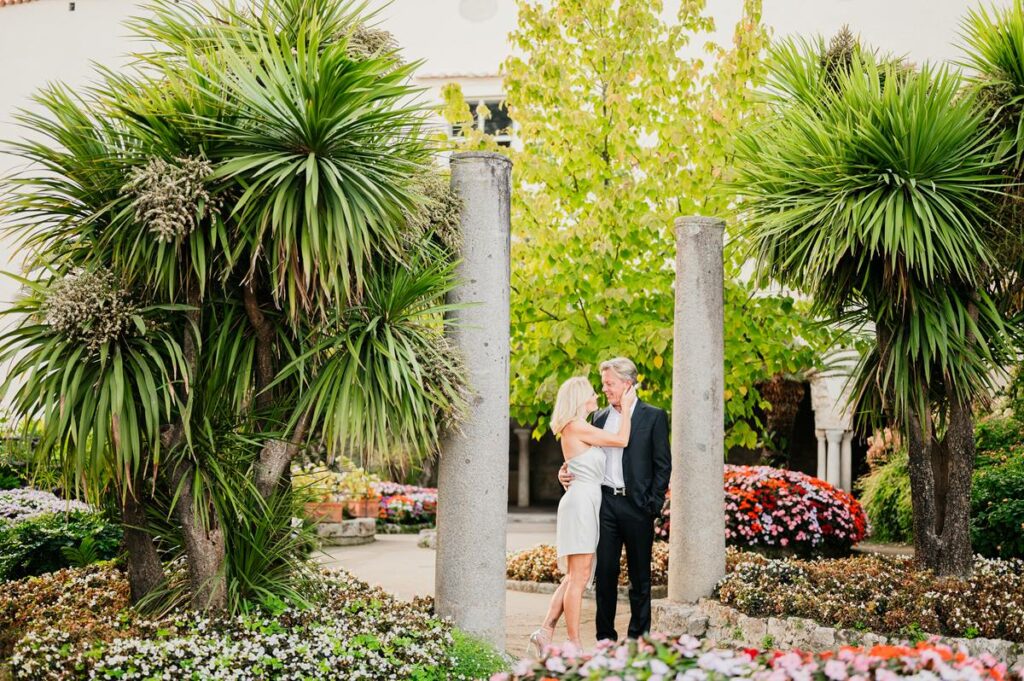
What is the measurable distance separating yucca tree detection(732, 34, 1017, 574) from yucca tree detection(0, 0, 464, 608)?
2.79m

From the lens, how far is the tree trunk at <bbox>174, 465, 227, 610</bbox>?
227 inches

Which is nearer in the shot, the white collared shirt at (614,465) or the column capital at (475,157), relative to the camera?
the column capital at (475,157)

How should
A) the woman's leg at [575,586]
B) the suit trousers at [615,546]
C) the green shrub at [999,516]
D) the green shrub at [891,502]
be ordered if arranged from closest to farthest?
the woman's leg at [575,586], the suit trousers at [615,546], the green shrub at [999,516], the green shrub at [891,502]

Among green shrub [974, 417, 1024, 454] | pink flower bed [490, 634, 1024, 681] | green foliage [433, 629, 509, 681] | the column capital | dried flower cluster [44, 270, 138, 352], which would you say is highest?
the column capital

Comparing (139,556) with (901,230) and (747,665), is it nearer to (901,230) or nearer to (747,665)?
(747,665)

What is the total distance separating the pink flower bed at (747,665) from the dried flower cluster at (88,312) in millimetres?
3075

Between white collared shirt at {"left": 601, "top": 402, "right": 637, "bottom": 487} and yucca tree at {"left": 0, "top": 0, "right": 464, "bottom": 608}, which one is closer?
yucca tree at {"left": 0, "top": 0, "right": 464, "bottom": 608}

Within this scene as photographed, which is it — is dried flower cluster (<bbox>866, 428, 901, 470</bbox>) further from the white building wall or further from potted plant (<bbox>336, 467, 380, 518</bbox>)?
potted plant (<bbox>336, 467, 380, 518</bbox>)

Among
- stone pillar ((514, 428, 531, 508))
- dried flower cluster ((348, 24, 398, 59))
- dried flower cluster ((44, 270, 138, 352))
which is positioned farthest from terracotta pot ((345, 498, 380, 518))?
dried flower cluster ((44, 270, 138, 352))

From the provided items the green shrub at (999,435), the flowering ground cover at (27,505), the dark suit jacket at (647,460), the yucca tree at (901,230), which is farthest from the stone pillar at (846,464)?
the flowering ground cover at (27,505)

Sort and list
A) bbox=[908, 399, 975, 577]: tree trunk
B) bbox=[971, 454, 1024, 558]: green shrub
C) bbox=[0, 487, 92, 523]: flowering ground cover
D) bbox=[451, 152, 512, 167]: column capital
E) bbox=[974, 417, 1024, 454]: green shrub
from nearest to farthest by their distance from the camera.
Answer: bbox=[451, 152, 512, 167]: column capital → bbox=[908, 399, 975, 577]: tree trunk → bbox=[971, 454, 1024, 558]: green shrub → bbox=[0, 487, 92, 523]: flowering ground cover → bbox=[974, 417, 1024, 454]: green shrub

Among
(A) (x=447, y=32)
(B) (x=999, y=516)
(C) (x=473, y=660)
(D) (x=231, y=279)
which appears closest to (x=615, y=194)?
(B) (x=999, y=516)

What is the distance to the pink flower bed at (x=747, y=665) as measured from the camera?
3.25 metres

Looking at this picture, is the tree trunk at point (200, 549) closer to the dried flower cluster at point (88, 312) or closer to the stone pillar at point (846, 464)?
the dried flower cluster at point (88, 312)
